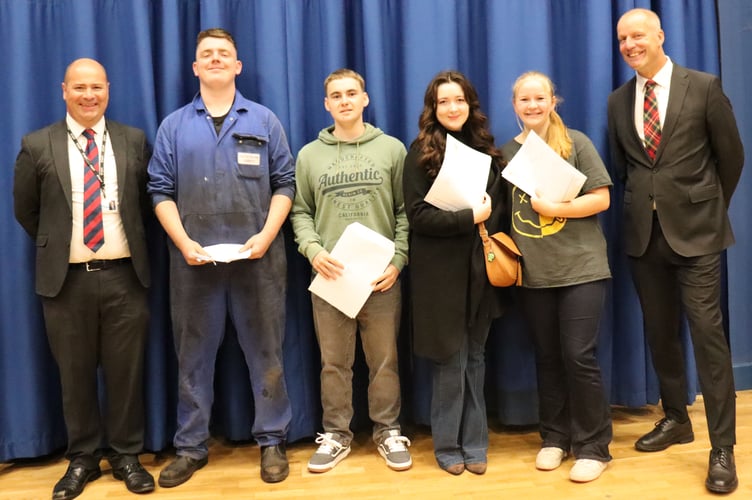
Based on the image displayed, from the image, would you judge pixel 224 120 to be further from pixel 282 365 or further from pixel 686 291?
pixel 686 291

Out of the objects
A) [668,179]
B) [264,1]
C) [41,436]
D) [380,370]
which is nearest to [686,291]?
[668,179]

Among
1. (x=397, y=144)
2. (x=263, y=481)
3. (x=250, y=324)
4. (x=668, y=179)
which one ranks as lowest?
(x=263, y=481)

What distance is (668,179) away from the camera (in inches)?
98.8

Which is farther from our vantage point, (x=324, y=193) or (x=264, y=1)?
(x=264, y=1)

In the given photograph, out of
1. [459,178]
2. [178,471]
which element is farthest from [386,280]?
[178,471]

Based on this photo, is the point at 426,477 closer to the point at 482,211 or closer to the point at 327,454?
the point at 327,454

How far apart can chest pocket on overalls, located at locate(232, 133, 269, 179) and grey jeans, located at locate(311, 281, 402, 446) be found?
58 centimetres

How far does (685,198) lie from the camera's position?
8.16ft

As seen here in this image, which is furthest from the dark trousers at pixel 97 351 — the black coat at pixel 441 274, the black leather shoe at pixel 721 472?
the black leather shoe at pixel 721 472

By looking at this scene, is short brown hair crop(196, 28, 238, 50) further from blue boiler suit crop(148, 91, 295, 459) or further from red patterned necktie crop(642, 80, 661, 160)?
red patterned necktie crop(642, 80, 661, 160)

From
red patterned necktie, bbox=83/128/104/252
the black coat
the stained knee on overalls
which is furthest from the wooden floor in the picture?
red patterned necktie, bbox=83/128/104/252

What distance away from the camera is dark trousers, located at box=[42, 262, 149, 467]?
8.38 feet

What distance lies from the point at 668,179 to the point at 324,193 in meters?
1.36

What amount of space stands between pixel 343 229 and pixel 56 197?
1124mm
